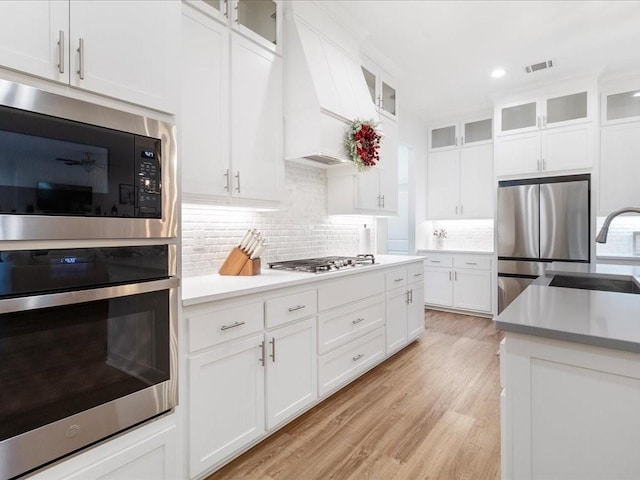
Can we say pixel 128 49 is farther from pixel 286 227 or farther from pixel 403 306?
pixel 403 306

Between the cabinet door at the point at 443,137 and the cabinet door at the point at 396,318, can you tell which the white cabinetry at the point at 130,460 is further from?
the cabinet door at the point at 443,137

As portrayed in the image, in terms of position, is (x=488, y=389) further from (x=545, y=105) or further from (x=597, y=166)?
(x=545, y=105)

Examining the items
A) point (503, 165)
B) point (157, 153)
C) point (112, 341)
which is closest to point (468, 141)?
point (503, 165)

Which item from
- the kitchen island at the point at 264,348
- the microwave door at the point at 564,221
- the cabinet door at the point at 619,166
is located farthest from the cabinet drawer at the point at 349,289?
the cabinet door at the point at 619,166

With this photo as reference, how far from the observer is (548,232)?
13.4 ft

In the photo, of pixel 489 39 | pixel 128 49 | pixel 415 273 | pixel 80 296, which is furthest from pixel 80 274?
pixel 489 39

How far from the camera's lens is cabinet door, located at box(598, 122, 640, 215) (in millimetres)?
3895

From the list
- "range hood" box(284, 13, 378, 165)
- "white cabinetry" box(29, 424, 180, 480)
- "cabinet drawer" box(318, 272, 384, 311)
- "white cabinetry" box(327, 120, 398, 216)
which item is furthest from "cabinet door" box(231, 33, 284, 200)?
"white cabinetry" box(29, 424, 180, 480)

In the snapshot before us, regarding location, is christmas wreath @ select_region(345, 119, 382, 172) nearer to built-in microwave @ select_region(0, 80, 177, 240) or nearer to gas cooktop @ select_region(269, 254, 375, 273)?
gas cooktop @ select_region(269, 254, 375, 273)

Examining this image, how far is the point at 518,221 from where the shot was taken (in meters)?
4.28

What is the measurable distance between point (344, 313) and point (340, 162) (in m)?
1.33

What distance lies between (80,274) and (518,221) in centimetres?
459

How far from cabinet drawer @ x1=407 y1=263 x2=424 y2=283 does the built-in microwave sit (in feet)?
8.76

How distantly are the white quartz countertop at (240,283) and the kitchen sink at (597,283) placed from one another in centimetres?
135
